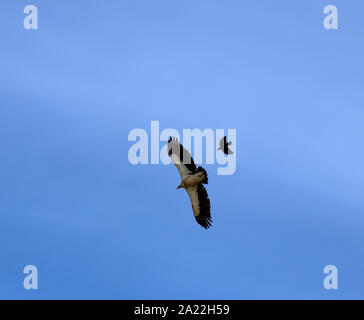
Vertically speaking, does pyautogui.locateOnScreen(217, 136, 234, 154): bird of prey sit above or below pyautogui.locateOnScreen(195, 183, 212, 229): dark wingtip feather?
above

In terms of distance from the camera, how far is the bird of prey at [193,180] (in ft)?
108

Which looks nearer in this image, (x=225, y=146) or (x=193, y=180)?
(x=225, y=146)

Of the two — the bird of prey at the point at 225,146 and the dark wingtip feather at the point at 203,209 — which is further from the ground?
the bird of prey at the point at 225,146

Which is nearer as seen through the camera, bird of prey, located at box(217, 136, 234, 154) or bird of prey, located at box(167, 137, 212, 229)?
bird of prey, located at box(217, 136, 234, 154)

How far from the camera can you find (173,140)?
108 ft

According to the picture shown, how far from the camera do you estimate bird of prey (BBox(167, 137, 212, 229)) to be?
32781mm

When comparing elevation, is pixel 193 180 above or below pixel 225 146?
below

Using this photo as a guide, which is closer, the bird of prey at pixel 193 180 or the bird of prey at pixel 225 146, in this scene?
the bird of prey at pixel 225 146

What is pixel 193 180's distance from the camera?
3328cm
